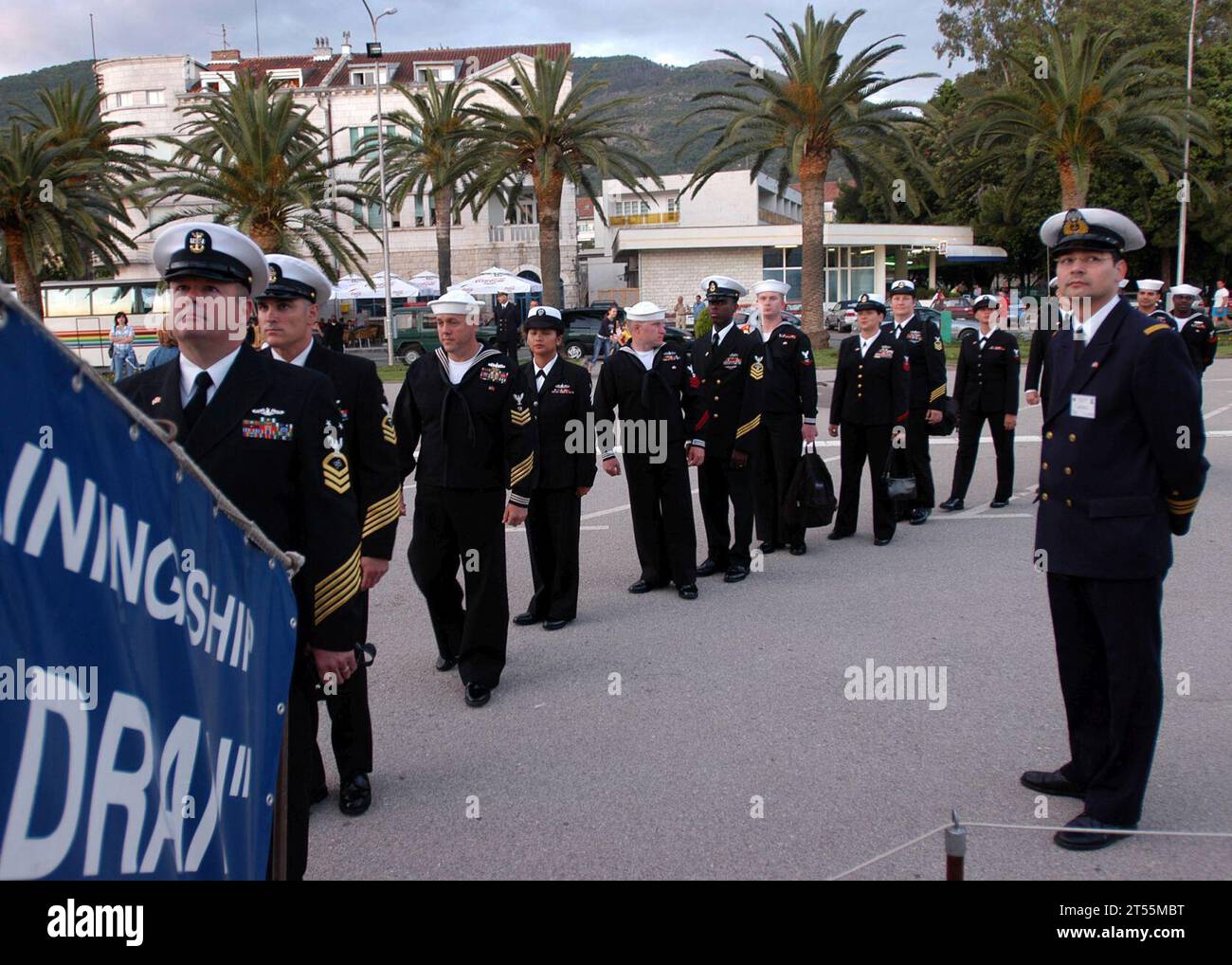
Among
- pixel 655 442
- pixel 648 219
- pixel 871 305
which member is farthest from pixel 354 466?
pixel 648 219

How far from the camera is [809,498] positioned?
870 centimetres

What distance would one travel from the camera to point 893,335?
9.45 meters

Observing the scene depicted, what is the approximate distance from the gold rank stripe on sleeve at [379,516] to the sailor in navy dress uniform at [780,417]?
4707 mm

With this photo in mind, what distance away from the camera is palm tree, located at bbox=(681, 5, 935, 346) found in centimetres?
2773

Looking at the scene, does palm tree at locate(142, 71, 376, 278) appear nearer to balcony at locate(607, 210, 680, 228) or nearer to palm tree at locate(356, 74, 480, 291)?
palm tree at locate(356, 74, 480, 291)

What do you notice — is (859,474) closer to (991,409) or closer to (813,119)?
(991,409)

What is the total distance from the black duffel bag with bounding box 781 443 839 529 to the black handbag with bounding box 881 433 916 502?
0.58 meters

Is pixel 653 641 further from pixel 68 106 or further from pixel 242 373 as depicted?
pixel 68 106

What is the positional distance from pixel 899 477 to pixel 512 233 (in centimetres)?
5286

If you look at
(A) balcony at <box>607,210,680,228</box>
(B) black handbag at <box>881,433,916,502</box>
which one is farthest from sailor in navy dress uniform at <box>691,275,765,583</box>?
(A) balcony at <box>607,210,680,228</box>

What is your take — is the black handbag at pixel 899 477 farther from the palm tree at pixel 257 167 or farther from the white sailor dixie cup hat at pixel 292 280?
the palm tree at pixel 257 167

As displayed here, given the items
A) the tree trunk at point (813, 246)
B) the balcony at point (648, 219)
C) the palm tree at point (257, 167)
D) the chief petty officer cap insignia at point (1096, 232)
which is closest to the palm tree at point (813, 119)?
the tree trunk at point (813, 246)
